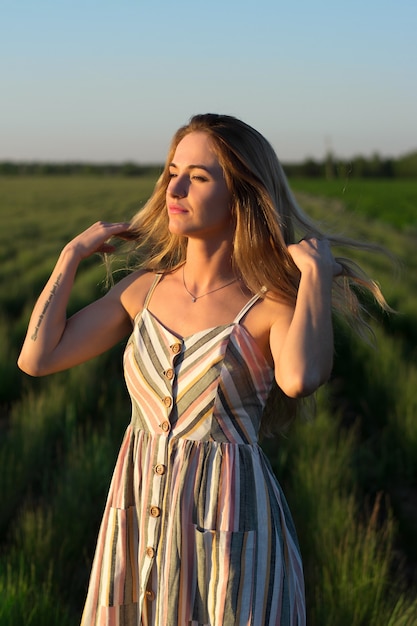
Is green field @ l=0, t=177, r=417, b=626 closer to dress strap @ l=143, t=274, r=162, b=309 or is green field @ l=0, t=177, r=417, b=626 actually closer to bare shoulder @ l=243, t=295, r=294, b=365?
bare shoulder @ l=243, t=295, r=294, b=365

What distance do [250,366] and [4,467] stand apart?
2072 millimetres

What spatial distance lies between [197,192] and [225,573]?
77cm

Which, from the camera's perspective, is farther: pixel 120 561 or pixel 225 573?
pixel 120 561

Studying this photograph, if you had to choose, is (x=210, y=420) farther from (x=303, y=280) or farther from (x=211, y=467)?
(x=303, y=280)

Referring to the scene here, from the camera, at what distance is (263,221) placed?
2.00 meters

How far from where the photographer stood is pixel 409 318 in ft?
23.9

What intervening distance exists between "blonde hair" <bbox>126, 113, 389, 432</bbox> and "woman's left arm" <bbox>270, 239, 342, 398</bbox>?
13 centimetres

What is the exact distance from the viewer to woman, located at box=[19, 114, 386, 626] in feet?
5.97

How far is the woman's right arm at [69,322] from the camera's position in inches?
78.2

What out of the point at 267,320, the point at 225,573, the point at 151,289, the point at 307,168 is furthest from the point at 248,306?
the point at 307,168

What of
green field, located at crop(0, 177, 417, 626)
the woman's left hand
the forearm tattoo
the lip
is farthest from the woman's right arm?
green field, located at crop(0, 177, 417, 626)

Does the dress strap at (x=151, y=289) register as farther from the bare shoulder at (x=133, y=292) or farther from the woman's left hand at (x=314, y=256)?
the woman's left hand at (x=314, y=256)

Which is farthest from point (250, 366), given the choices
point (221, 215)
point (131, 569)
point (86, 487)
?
point (86, 487)

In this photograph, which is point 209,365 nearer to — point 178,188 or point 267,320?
point 267,320
